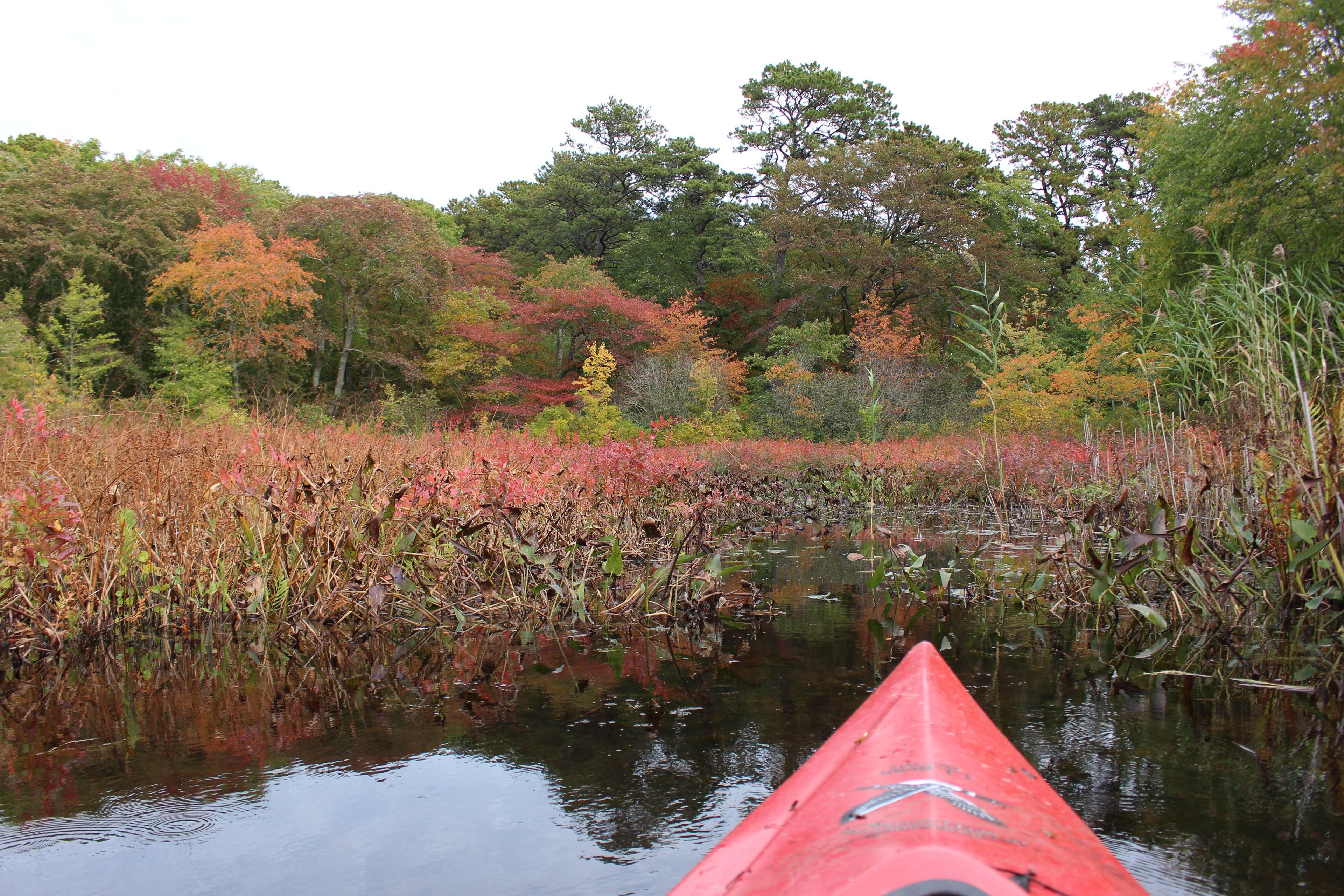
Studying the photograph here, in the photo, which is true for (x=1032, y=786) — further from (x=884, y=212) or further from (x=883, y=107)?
(x=883, y=107)

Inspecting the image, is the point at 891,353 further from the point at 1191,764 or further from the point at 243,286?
the point at 1191,764

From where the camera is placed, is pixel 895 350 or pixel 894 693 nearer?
pixel 894 693

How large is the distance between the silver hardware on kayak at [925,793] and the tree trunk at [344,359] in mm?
21433

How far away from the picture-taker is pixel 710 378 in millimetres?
19422

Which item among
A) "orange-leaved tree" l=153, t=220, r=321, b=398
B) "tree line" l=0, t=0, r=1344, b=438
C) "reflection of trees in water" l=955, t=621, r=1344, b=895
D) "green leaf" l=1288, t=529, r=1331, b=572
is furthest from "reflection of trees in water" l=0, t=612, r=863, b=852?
"orange-leaved tree" l=153, t=220, r=321, b=398

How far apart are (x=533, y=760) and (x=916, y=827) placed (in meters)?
2.11

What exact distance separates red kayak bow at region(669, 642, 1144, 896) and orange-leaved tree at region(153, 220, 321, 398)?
1942cm

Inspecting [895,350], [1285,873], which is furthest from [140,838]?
[895,350]

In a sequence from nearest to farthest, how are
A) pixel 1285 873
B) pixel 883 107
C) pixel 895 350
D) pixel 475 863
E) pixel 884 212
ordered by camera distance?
pixel 1285 873
pixel 475 863
pixel 895 350
pixel 884 212
pixel 883 107

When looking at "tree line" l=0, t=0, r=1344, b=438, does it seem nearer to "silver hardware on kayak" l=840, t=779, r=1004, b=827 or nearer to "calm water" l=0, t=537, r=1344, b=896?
"calm water" l=0, t=537, r=1344, b=896

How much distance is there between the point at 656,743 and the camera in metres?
3.21

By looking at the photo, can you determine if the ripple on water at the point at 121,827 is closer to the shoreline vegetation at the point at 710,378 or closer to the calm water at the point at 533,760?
the calm water at the point at 533,760

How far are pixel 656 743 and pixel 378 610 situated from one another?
81.4 inches

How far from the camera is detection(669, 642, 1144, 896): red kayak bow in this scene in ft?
3.73
